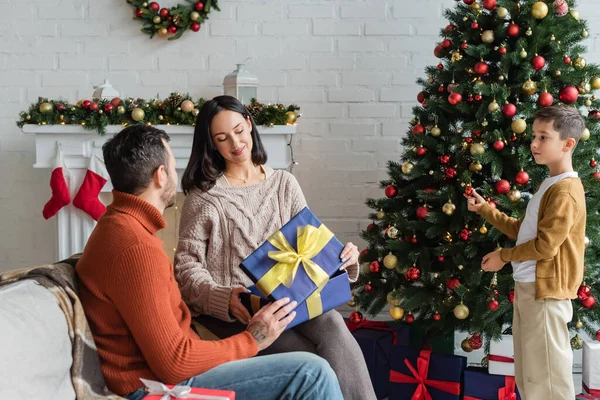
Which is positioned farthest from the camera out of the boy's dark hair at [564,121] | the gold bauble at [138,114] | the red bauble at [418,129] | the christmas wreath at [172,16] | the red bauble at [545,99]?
the christmas wreath at [172,16]

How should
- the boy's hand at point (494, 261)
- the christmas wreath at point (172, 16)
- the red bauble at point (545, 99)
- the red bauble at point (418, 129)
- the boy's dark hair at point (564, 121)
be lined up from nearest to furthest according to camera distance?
the boy's dark hair at point (564, 121) < the boy's hand at point (494, 261) < the red bauble at point (545, 99) < the red bauble at point (418, 129) < the christmas wreath at point (172, 16)

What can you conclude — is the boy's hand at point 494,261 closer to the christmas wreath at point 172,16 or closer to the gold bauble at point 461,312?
the gold bauble at point 461,312

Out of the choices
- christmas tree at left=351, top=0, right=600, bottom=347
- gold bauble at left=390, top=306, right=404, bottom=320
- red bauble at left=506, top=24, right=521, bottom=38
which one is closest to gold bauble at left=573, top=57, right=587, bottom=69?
christmas tree at left=351, top=0, right=600, bottom=347

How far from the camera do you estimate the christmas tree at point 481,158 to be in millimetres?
2609

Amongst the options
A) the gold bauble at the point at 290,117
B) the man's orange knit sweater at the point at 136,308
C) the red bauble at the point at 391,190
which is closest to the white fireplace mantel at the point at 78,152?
the gold bauble at the point at 290,117

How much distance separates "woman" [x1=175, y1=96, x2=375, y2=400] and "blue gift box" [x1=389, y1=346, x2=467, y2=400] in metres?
0.72

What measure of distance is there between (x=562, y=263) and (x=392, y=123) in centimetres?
164

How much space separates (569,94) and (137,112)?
74.3 inches

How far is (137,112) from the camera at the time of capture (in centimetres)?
320

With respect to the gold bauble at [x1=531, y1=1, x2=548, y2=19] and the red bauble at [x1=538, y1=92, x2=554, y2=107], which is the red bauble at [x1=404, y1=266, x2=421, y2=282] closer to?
the red bauble at [x1=538, y1=92, x2=554, y2=107]

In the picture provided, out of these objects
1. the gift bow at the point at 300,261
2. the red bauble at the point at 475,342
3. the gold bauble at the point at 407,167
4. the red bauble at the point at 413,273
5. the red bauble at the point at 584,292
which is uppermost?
the gold bauble at the point at 407,167

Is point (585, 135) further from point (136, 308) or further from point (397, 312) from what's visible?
point (136, 308)

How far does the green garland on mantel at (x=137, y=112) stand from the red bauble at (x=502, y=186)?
109 centimetres

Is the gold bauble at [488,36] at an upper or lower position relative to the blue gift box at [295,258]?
upper
